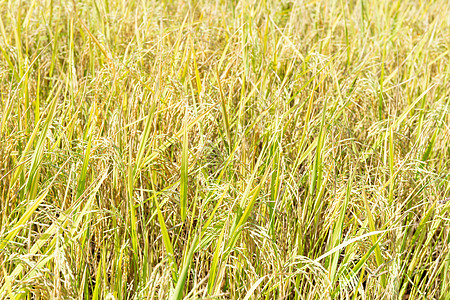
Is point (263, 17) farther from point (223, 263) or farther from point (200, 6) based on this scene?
point (223, 263)

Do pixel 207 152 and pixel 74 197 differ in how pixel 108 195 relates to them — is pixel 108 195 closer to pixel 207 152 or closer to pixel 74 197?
pixel 74 197

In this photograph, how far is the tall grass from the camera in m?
0.99

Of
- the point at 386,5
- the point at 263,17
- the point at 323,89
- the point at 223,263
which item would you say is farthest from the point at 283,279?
the point at 386,5

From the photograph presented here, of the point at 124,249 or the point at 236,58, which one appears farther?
the point at 236,58

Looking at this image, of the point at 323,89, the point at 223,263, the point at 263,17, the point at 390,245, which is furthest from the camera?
the point at 263,17

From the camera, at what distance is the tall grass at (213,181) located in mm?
988

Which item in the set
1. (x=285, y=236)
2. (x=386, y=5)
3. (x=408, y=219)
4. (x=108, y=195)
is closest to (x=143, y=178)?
(x=108, y=195)

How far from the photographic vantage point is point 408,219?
131cm

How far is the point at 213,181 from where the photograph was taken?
124cm

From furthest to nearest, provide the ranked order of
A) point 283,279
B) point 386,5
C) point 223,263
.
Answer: point 386,5
point 283,279
point 223,263

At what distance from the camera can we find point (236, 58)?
165 centimetres

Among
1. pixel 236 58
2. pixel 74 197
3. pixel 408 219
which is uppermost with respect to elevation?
pixel 236 58

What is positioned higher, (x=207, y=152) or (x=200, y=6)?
(x=200, y=6)

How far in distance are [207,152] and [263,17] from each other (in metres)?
1.15
